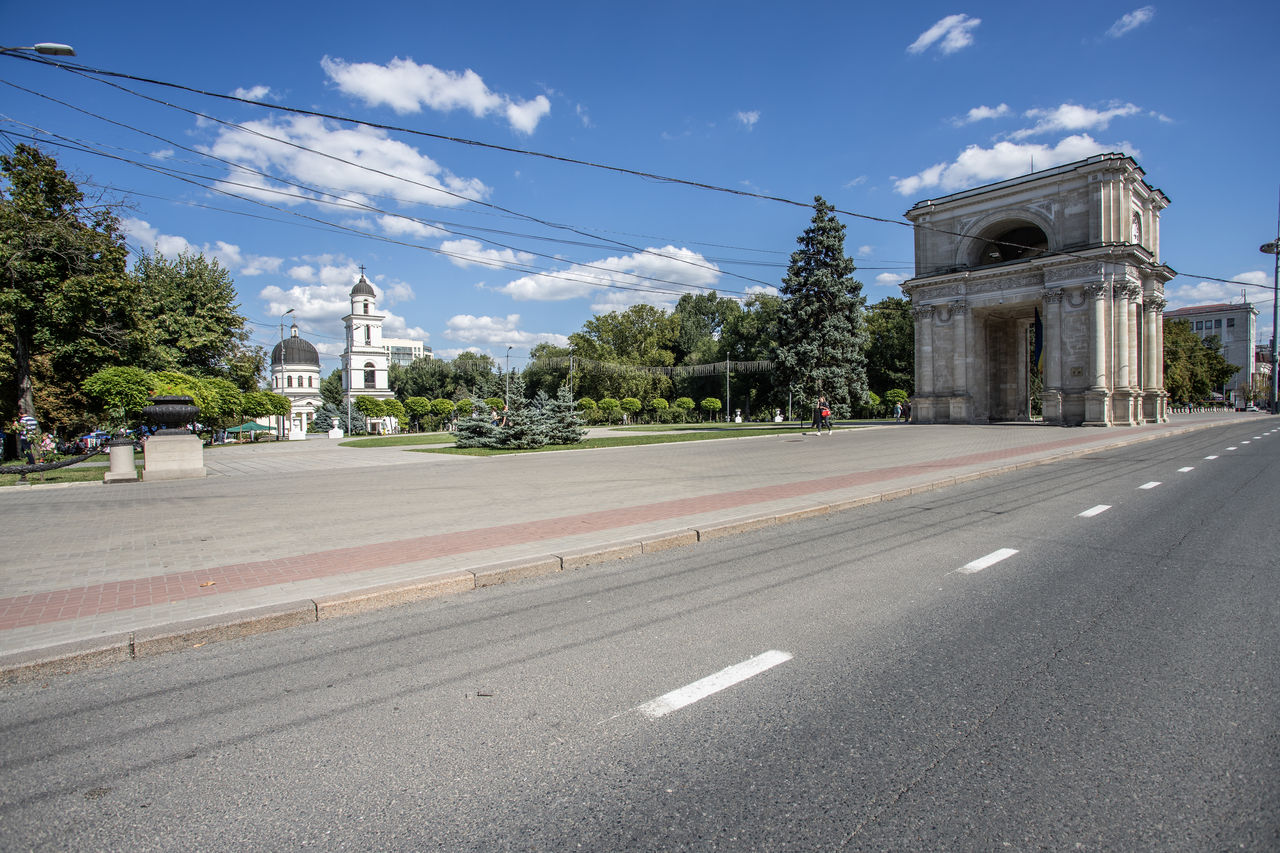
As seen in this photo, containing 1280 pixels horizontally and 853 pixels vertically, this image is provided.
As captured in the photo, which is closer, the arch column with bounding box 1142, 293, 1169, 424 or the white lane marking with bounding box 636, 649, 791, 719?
the white lane marking with bounding box 636, 649, 791, 719

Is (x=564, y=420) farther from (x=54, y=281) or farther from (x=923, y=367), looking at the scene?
(x=923, y=367)

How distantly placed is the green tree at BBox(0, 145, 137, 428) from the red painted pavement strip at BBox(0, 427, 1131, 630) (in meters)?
30.0

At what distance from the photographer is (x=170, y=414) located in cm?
1584

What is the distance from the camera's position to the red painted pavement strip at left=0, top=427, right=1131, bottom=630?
5215 millimetres

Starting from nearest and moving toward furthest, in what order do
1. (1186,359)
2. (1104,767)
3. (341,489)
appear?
1. (1104,767)
2. (341,489)
3. (1186,359)

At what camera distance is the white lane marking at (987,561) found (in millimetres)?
6219

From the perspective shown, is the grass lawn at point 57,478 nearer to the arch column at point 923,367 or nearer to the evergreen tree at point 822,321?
the evergreen tree at point 822,321

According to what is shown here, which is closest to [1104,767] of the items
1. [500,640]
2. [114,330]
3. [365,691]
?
[500,640]

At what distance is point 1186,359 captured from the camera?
234 ft

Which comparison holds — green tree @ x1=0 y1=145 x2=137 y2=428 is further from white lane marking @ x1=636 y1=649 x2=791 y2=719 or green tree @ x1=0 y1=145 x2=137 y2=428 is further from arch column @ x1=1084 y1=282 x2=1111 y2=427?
arch column @ x1=1084 y1=282 x2=1111 y2=427

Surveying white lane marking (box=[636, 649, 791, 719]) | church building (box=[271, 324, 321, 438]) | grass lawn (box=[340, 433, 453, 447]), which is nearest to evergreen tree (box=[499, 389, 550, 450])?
grass lawn (box=[340, 433, 453, 447])

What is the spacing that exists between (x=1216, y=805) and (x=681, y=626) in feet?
9.69

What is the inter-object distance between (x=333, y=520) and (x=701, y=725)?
7613mm

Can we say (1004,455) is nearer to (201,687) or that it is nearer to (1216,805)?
(1216,805)
